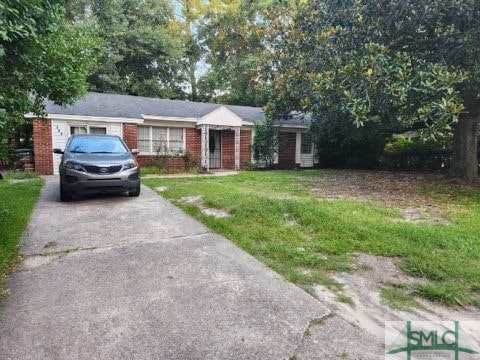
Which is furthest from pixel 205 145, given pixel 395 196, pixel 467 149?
pixel 467 149

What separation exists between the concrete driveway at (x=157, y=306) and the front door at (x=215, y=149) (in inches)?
488

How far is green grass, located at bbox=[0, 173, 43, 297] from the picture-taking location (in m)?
3.64

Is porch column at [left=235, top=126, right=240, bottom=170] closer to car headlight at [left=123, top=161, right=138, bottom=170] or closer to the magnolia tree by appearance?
the magnolia tree

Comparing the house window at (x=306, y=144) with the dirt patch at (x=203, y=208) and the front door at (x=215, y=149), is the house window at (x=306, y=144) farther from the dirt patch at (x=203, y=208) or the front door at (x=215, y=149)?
the dirt patch at (x=203, y=208)

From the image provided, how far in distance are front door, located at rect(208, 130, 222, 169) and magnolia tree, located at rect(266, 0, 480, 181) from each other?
7.75 metres

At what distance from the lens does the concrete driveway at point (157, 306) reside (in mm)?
2129

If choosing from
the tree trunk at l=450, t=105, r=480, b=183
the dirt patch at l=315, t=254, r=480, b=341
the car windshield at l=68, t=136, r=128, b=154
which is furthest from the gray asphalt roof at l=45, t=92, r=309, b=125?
the dirt patch at l=315, t=254, r=480, b=341

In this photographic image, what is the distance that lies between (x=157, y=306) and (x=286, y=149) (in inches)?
590

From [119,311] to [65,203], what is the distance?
5.02m

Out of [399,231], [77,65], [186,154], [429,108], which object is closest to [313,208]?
[399,231]

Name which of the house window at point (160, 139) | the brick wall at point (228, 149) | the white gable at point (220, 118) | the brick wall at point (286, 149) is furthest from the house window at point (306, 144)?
the house window at point (160, 139)

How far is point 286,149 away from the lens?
17047mm

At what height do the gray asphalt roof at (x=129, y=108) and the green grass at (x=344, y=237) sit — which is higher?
the gray asphalt roof at (x=129, y=108)

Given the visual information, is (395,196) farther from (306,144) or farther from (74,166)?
(306,144)
